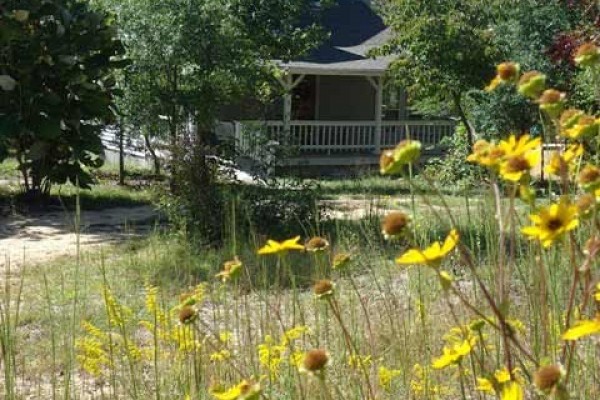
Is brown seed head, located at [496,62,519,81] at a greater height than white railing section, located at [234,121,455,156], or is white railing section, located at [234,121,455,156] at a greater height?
brown seed head, located at [496,62,519,81]

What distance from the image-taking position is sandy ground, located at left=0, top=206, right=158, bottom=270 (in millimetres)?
8383

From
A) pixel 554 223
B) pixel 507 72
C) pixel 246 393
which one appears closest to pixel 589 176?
pixel 554 223

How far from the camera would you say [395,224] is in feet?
4.38

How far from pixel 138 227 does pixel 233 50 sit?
2946 mm

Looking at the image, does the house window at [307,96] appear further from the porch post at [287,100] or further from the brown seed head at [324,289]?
the brown seed head at [324,289]

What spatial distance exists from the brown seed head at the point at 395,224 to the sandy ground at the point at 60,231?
6580 millimetres

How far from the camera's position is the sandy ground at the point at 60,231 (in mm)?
8383

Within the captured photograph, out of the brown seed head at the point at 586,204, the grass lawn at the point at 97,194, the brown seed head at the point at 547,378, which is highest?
the brown seed head at the point at 586,204

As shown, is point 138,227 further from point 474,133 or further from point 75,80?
point 474,133

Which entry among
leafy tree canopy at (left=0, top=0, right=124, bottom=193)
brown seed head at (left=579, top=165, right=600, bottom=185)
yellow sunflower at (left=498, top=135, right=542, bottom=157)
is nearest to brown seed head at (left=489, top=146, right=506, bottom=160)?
yellow sunflower at (left=498, top=135, right=542, bottom=157)

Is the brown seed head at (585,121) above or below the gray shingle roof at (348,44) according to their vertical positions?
below

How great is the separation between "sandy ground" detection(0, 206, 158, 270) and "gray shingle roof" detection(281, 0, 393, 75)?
6.68 metres

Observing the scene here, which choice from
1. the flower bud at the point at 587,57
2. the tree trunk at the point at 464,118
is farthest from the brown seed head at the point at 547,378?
the tree trunk at the point at 464,118

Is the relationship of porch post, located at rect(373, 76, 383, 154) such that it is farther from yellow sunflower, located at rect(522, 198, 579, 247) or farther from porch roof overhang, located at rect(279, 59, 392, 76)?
yellow sunflower, located at rect(522, 198, 579, 247)
